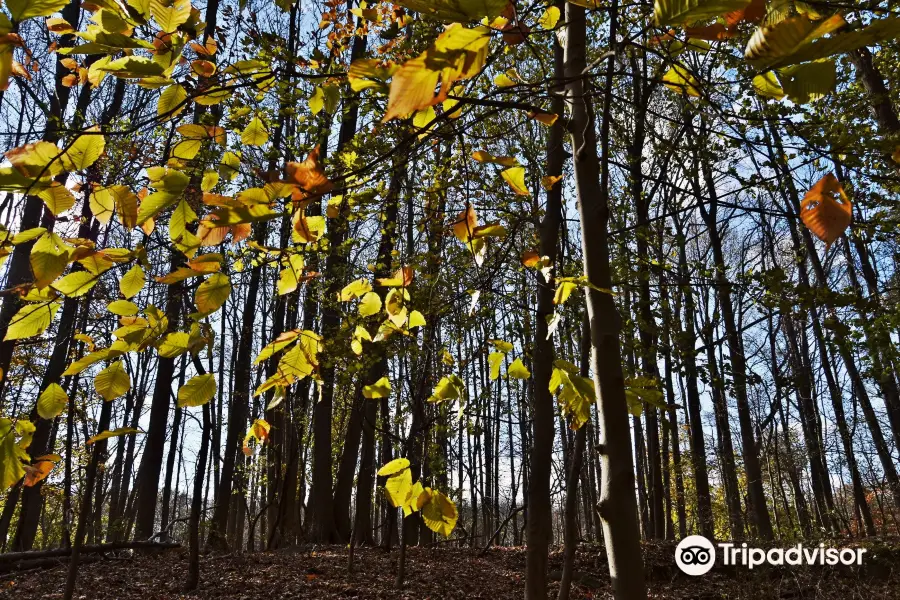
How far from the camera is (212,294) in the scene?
104cm

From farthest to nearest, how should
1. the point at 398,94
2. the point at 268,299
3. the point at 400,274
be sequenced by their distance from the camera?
the point at 268,299 → the point at 400,274 → the point at 398,94

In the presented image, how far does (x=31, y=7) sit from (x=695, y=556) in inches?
274

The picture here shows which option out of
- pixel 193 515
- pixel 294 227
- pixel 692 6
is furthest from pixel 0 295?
pixel 193 515

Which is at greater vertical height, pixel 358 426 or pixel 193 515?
pixel 358 426

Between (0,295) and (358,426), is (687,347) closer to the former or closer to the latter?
(0,295)

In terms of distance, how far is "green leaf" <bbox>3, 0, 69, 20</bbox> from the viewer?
72 cm

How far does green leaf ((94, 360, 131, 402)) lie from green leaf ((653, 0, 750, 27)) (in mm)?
1013

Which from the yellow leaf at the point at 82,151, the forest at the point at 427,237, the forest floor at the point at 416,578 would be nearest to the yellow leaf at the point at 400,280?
Answer: the forest at the point at 427,237

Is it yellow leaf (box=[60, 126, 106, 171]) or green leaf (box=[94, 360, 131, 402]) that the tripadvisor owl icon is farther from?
yellow leaf (box=[60, 126, 106, 171])

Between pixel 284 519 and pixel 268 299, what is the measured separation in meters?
7.05

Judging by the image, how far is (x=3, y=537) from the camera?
983 cm

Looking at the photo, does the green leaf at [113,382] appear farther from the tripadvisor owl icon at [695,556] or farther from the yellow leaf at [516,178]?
the tripadvisor owl icon at [695,556]

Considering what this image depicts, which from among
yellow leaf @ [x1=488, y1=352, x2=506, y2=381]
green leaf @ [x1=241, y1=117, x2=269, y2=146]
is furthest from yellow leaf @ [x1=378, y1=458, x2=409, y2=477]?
green leaf @ [x1=241, y1=117, x2=269, y2=146]

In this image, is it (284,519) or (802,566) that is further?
(284,519)
